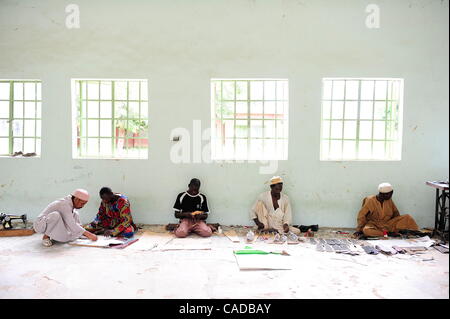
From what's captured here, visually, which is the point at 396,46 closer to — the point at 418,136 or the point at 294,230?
the point at 418,136

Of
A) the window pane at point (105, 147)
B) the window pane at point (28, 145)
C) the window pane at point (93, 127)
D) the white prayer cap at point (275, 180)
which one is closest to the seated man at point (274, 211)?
the white prayer cap at point (275, 180)

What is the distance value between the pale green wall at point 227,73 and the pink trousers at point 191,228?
0.56 meters

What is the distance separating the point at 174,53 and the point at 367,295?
4723 mm

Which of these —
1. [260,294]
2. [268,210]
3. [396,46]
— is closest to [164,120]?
[268,210]

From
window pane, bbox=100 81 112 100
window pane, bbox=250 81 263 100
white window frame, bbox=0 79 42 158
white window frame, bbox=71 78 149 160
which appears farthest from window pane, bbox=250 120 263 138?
white window frame, bbox=0 79 42 158

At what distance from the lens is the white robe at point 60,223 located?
17.4 ft

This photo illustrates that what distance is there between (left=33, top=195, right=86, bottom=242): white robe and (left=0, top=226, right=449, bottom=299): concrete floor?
8.1 inches

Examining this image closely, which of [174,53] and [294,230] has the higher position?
[174,53]

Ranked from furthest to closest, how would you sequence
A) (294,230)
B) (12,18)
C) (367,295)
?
(12,18) < (294,230) < (367,295)

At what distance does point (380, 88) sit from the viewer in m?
6.47

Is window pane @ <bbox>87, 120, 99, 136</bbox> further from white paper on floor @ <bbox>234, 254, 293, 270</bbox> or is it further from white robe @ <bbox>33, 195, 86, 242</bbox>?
white paper on floor @ <bbox>234, 254, 293, 270</bbox>

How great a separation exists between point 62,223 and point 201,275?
2.40 m

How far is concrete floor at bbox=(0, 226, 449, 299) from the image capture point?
3.72 metres

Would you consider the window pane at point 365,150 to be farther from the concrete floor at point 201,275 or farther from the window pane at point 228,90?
the window pane at point 228,90
